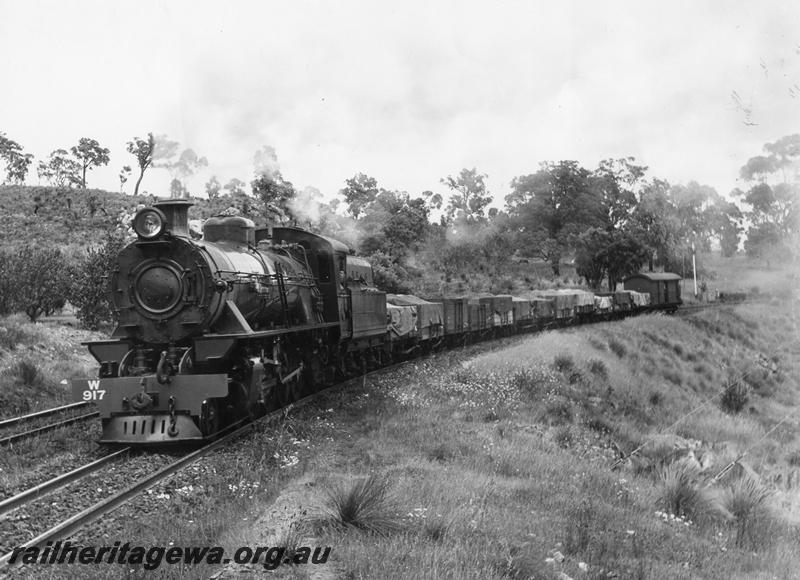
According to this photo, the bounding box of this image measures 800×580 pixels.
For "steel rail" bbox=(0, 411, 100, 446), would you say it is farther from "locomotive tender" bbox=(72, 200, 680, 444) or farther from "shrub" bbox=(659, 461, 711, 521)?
"shrub" bbox=(659, 461, 711, 521)

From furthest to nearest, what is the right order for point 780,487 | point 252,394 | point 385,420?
point 780,487
point 385,420
point 252,394

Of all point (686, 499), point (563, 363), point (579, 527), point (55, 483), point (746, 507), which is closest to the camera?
point (579, 527)

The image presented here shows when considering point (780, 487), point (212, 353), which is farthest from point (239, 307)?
point (780, 487)

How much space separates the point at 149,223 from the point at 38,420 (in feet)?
13.8

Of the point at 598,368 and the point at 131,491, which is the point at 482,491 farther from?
the point at 598,368

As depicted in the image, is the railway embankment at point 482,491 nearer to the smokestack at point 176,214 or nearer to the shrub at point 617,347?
the smokestack at point 176,214

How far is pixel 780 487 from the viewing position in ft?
41.3

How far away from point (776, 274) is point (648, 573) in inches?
2793

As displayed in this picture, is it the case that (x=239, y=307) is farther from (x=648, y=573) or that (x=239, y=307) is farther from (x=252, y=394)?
(x=648, y=573)

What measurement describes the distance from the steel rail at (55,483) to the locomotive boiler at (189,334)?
0.52 m

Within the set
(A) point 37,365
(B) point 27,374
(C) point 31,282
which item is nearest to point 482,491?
(B) point 27,374

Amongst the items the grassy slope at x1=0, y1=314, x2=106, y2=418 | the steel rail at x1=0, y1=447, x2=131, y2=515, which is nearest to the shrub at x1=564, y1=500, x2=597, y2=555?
the steel rail at x1=0, y1=447, x2=131, y2=515

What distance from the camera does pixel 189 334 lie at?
969 centimetres

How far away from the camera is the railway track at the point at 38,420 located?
9.50m
